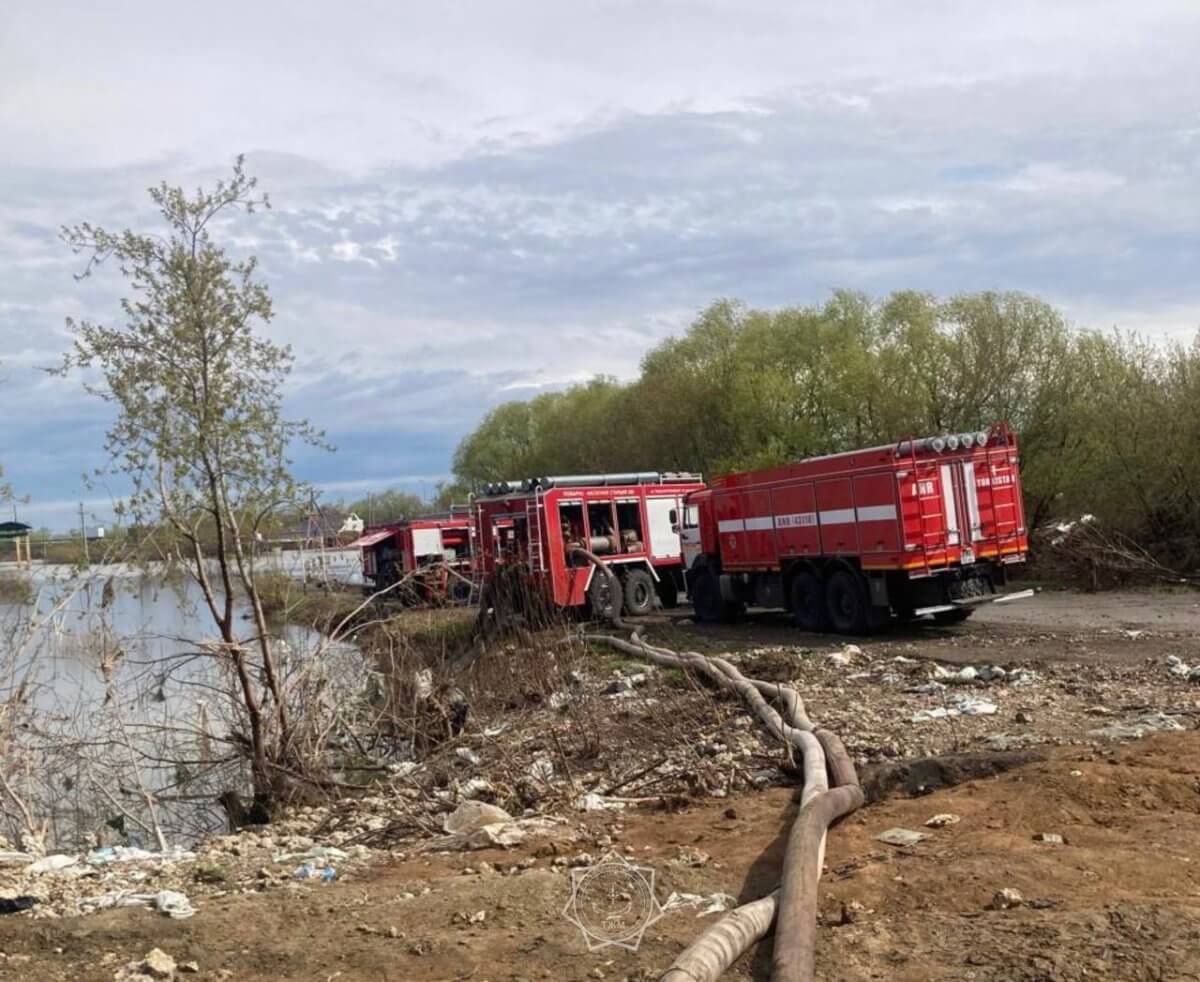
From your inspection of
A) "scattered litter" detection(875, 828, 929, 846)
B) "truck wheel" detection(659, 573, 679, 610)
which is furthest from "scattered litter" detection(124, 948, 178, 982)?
"truck wheel" detection(659, 573, 679, 610)

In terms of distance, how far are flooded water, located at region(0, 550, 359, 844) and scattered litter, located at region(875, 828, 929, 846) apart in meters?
6.95

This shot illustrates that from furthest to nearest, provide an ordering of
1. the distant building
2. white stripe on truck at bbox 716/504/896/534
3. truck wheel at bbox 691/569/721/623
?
truck wheel at bbox 691/569/721/623
white stripe on truck at bbox 716/504/896/534
the distant building

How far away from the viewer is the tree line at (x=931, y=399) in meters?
26.5

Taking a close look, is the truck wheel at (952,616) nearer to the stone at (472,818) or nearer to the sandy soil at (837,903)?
the sandy soil at (837,903)

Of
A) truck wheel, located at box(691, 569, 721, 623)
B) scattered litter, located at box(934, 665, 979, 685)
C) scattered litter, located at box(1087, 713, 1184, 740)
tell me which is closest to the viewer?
scattered litter, located at box(1087, 713, 1184, 740)

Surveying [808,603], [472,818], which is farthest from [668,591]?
[472,818]

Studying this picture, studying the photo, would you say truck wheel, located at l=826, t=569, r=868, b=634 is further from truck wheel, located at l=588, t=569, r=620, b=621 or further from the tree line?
the tree line

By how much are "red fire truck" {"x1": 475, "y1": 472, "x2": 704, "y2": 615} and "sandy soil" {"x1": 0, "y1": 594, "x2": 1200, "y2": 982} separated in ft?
48.5

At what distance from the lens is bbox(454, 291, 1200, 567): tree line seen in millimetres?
26453

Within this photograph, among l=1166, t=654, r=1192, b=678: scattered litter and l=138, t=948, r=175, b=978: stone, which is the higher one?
l=138, t=948, r=175, b=978: stone

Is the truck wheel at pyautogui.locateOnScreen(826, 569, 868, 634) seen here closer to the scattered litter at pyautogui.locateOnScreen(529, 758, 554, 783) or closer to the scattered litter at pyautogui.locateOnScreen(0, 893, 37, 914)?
the scattered litter at pyautogui.locateOnScreen(529, 758, 554, 783)

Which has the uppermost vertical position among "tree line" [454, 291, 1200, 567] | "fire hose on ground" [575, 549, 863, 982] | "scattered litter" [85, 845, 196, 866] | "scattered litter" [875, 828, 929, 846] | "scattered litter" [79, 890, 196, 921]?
"tree line" [454, 291, 1200, 567]

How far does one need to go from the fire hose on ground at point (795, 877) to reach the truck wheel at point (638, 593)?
44.1 ft

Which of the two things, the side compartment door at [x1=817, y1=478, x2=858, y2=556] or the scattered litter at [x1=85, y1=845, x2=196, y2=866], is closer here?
the scattered litter at [x1=85, y1=845, x2=196, y2=866]
